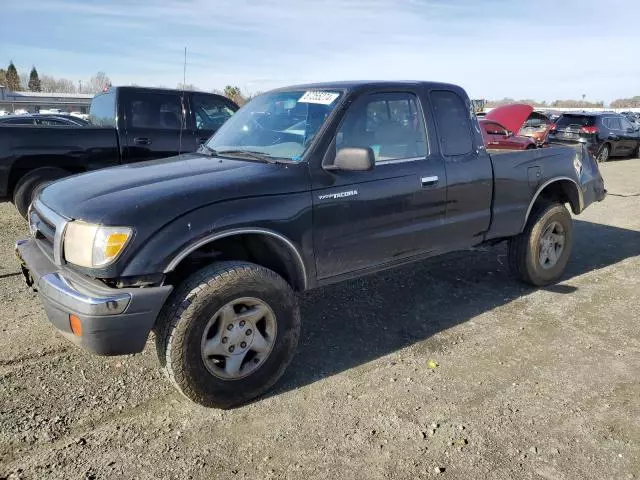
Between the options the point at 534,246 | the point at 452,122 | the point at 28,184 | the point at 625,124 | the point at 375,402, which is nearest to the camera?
the point at 375,402

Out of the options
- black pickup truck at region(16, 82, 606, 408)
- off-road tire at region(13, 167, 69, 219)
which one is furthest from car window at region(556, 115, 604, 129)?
off-road tire at region(13, 167, 69, 219)

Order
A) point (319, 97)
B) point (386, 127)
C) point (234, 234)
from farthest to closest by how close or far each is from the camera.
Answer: point (386, 127), point (319, 97), point (234, 234)

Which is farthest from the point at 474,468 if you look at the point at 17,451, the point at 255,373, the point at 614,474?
the point at 17,451

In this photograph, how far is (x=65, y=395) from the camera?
3242mm

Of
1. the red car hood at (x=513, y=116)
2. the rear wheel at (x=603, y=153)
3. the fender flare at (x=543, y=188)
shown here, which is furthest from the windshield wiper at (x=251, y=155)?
the rear wheel at (x=603, y=153)

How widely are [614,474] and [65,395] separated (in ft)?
9.87

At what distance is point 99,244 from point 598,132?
709 inches

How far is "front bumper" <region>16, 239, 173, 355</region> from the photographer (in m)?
2.74

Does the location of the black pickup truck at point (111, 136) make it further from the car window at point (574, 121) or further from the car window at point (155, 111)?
the car window at point (574, 121)

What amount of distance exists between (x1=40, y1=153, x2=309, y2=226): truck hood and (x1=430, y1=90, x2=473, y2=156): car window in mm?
1385

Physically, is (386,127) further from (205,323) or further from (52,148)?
(52,148)

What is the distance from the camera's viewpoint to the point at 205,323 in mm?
2996

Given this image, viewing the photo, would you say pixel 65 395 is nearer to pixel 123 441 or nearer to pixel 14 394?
pixel 14 394

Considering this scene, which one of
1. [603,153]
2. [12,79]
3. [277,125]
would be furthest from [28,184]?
[12,79]
